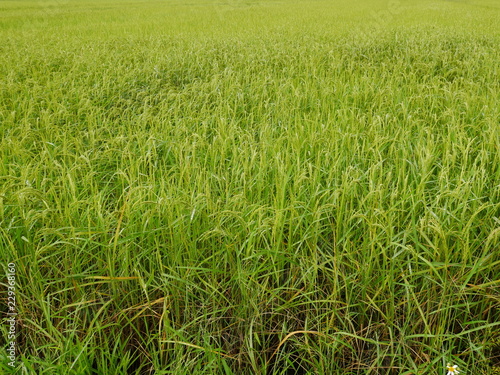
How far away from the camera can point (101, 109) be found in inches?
155

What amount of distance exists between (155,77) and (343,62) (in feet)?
8.44

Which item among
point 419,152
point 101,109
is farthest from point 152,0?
point 419,152

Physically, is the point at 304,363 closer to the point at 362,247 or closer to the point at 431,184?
the point at 362,247

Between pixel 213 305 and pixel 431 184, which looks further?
pixel 431 184

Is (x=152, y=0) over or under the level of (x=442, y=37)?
over

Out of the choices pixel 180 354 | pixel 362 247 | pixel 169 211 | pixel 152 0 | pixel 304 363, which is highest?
pixel 152 0

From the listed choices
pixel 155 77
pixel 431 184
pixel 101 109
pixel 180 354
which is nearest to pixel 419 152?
pixel 431 184

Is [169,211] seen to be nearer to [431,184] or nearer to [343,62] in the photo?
[431,184]

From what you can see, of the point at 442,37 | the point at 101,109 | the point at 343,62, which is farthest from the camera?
the point at 442,37

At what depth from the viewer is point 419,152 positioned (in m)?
2.45

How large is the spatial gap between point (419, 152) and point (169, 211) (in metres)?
1.52

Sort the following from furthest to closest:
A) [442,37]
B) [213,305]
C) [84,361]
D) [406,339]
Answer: [442,37], [213,305], [406,339], [84,361]

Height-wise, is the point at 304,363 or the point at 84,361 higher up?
the point at 84,361

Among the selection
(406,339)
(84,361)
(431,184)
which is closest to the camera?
(84,361)
